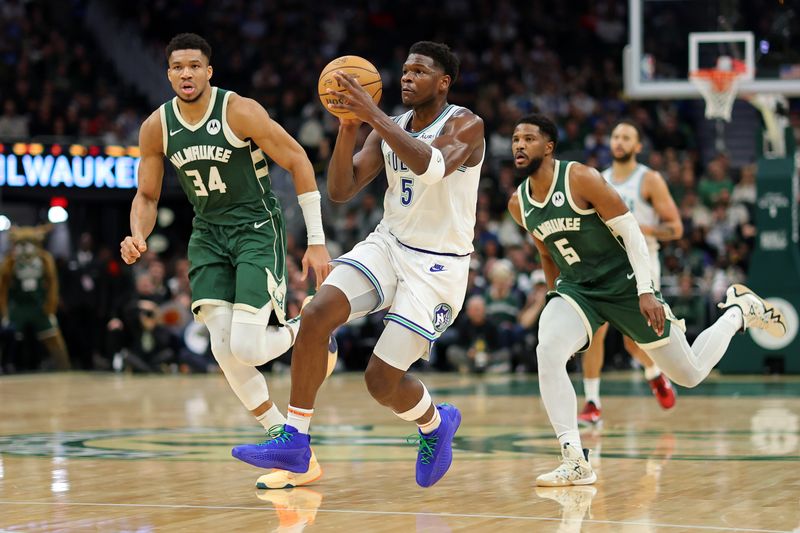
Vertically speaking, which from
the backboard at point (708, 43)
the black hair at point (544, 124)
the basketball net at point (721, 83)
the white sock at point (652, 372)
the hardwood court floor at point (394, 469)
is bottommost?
the hardwood court floor at point (394, 469)

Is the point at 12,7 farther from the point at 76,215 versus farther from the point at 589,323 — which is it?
the point at 589,323

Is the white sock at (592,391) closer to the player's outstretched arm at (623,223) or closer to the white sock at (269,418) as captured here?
the player's outstretched arm at (623,223)

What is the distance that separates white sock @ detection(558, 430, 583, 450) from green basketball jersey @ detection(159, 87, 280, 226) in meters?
1.90

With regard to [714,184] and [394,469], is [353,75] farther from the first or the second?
[714,184]

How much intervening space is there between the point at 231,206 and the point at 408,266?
1.10 m

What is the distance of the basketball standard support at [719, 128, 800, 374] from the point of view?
14.1 metres

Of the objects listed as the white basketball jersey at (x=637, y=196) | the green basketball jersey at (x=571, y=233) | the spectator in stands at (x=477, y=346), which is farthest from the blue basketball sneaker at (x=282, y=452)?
the spectator in stands at (x=477, y=346)

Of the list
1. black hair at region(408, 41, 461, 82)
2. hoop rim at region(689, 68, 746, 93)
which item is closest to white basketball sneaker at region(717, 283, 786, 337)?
black hair at region(408, 41, 461, 82)

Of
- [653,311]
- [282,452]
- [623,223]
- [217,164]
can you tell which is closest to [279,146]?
[217,164]

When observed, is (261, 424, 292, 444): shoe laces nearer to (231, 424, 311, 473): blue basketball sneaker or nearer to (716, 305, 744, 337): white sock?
(231, 424, 311, 473): blue basketball sneaker

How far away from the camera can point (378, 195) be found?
1953 cm

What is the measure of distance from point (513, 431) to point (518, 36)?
51.5 ft

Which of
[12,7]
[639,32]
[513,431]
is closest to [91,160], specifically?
[12,7]

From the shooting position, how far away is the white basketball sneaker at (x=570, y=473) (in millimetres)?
6137
